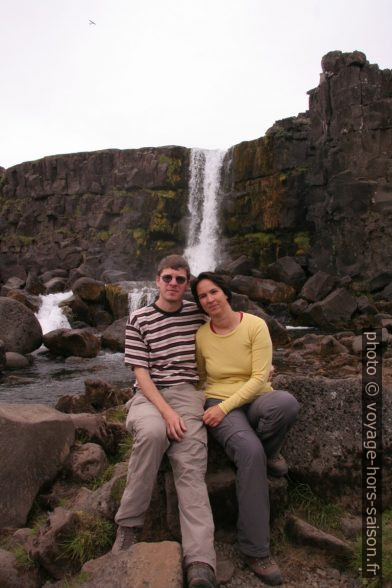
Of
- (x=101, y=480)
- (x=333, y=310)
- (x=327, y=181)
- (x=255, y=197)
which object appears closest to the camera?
(x=101, y=480)

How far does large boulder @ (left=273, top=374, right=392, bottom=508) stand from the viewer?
440 cm

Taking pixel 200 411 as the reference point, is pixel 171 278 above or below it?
above

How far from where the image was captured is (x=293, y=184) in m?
31.9

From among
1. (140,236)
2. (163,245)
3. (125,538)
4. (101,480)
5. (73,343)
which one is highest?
(140,236)

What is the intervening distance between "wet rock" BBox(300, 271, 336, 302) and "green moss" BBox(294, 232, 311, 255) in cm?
604

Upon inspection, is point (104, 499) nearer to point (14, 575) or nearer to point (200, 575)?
point (14, 575)

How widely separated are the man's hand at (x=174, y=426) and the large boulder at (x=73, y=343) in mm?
13536

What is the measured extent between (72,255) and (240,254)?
15.9 m

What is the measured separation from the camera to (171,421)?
4.00 m

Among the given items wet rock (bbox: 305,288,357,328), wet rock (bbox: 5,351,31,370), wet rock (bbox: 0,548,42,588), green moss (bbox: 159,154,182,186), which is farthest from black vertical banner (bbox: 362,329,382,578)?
green moss (bbox: 159,154,182,186)

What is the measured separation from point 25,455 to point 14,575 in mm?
1437

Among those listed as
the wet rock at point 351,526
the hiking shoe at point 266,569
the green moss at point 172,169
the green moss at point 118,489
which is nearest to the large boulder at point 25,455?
the green moss at point 118,489

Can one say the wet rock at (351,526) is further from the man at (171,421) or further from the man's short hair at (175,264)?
the man's short hair at (175,264)

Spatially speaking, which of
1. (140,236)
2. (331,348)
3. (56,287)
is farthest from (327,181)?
(56,287)
